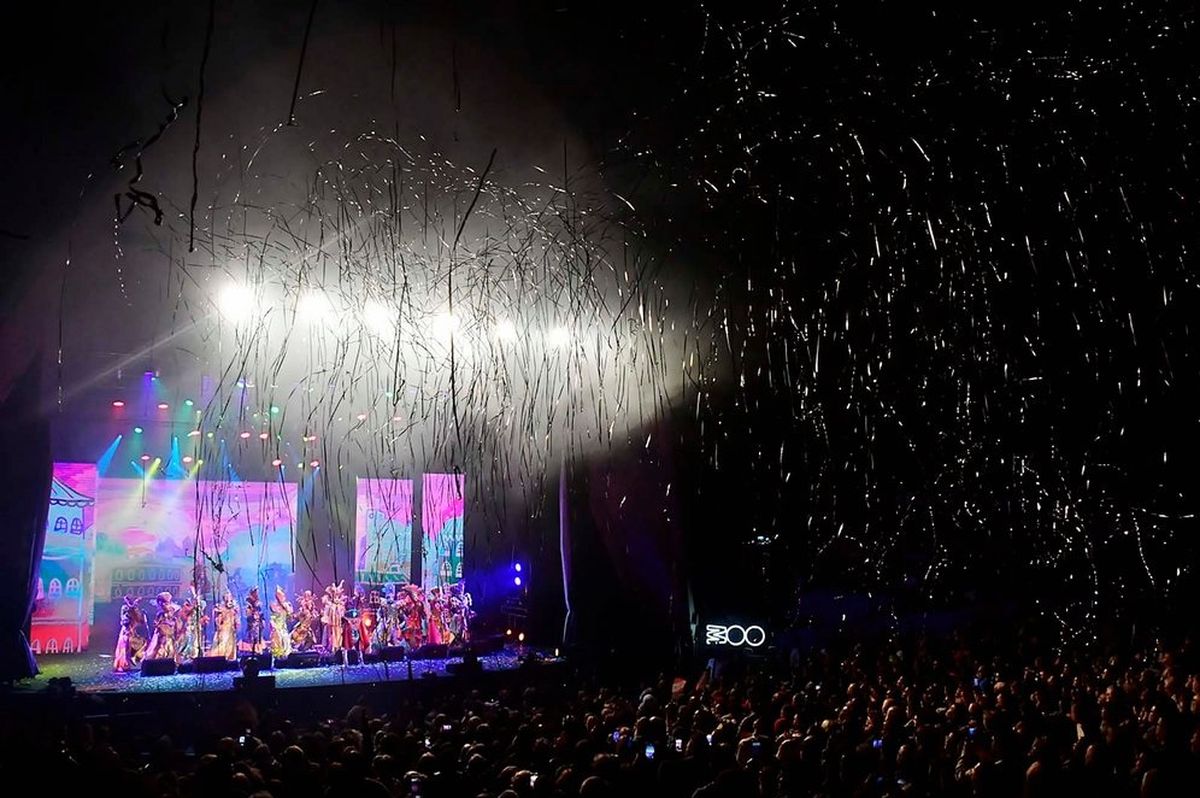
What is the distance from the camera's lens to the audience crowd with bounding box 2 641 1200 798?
3920 millimetres

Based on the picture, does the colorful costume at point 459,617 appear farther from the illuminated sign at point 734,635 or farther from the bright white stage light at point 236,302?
the bright white stage light at point 236,302

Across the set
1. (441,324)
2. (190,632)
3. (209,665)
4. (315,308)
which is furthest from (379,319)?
(190,632)

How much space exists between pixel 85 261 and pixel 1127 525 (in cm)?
1491

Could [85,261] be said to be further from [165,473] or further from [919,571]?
[919,571]

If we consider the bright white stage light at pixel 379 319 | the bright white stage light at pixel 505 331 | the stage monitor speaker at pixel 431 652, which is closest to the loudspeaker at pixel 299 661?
the stage monitor speaker at pixel 431 652

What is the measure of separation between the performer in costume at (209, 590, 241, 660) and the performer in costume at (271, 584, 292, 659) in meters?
0.56

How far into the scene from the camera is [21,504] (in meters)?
11.2

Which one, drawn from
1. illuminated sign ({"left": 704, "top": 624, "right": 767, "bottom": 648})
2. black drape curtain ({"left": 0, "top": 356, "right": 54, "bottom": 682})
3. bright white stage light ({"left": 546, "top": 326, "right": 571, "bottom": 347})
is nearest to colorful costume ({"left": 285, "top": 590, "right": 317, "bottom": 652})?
black drape curtain ({"left": 0, "top": 356, "right": 54, "bottom": 682})

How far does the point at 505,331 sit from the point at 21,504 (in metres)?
6.74

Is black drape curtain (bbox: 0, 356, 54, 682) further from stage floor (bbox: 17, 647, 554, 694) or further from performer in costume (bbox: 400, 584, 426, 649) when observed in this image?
performer in costume (bbox: 400, 584, 426, 649)

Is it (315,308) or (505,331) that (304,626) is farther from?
(505,331)

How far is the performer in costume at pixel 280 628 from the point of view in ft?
44.8

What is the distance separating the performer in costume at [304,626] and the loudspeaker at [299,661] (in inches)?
37.9

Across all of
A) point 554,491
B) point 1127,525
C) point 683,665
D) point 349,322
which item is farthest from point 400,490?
point 1127,525
